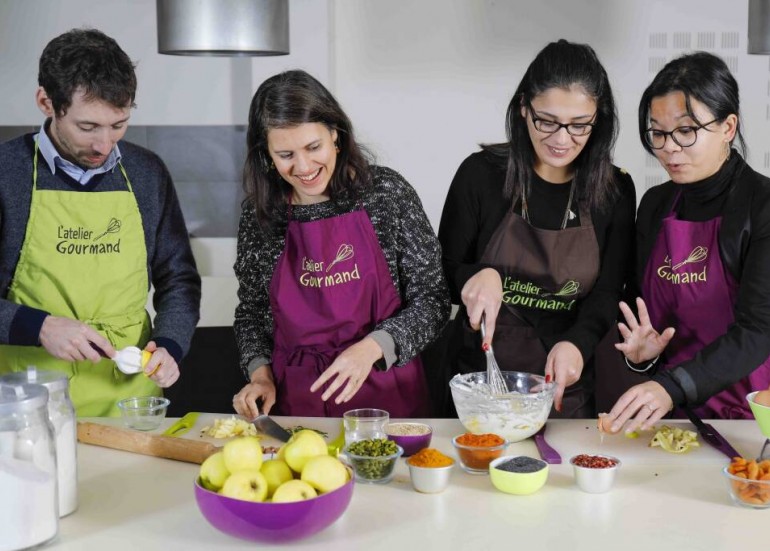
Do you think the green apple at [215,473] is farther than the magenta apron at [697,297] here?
No

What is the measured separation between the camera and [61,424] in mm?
1508

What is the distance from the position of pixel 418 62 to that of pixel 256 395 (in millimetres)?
2129

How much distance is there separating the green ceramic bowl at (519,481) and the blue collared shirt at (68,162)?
1233mm

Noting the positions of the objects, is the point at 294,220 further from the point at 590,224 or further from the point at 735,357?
the point at 735,357

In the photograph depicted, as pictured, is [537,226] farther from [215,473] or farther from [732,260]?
[215,473]

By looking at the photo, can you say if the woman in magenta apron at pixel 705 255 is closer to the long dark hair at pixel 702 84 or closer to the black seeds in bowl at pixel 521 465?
the long dark hair at pixel 702 84

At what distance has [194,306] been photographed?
2.36 m

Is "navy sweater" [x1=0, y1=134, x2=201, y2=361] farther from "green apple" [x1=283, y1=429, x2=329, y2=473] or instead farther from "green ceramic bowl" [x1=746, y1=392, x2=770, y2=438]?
"green ceramic bowl" [x1=746, y1=392, x2=770, y2=438]

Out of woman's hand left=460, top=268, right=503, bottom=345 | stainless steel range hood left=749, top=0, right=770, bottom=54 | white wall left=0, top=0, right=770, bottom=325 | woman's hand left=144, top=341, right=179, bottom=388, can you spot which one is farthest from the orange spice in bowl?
white wall left=0, top=0, right=770, bottom=325

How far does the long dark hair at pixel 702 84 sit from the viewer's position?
6.64 ft

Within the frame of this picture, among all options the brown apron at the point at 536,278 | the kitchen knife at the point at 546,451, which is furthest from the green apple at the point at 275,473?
the brown apron at the point at 536,278

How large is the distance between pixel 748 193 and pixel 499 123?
1867 mm

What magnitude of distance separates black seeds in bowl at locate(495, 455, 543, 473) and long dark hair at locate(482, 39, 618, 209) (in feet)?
2.87

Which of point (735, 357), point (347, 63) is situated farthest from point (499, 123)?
point (735, 357)
